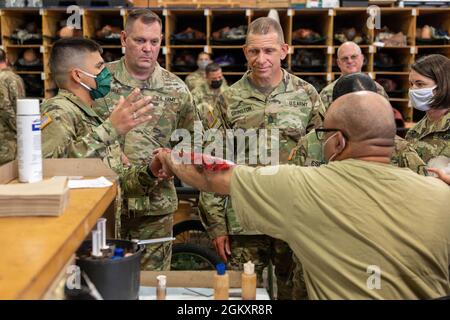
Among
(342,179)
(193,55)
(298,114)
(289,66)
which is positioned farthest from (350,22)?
(342,179)

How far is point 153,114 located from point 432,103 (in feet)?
5.29

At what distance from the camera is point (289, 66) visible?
24.4 ft

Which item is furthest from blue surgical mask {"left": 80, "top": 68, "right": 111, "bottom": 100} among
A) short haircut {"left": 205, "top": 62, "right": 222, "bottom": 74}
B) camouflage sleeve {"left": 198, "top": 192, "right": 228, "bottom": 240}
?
short haircut {"left": 205, "top": 62, "right": 222, "bottom": 74}

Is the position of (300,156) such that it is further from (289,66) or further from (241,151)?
(289,66)

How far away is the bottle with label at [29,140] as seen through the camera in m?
1.43

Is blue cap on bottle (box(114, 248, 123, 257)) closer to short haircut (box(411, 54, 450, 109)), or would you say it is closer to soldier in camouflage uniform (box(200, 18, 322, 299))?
soldier in camouflage uniform (box(200, 18, 322, 299))

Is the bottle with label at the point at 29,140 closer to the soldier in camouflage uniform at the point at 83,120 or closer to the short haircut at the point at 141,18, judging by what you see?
the soldier in camouflage uniform at the point at 83,120

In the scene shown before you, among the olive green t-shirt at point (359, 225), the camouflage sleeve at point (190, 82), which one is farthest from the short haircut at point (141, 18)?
the camouflage sleeve at point (190, 82)

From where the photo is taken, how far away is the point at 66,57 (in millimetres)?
2377

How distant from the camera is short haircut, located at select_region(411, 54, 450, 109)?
9.73ft

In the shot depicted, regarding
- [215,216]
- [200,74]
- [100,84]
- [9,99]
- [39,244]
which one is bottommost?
[215,216]

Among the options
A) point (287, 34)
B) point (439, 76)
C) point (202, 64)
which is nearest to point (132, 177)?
point (439, 76)

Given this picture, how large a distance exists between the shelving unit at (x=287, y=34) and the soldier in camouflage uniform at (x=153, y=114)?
14.8 feet

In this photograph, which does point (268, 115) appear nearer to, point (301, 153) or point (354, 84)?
point (301, 153)
